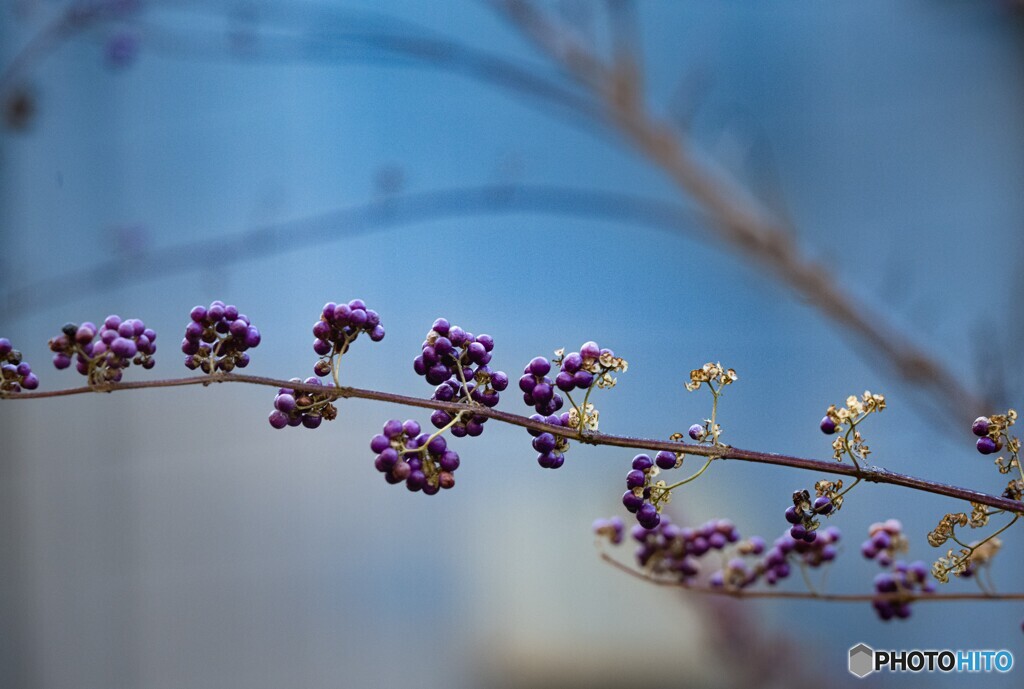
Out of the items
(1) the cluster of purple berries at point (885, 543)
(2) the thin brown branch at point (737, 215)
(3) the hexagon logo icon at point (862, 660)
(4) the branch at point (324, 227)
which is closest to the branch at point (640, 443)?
(1) the cluster of purple berries at point (885, 543)

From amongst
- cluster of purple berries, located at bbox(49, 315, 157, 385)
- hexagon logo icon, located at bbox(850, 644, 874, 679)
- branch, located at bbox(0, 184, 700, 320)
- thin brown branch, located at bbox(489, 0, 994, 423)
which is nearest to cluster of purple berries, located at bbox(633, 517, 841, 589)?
hexagon logo icon, located at bbox(850, 644, 874, 679)

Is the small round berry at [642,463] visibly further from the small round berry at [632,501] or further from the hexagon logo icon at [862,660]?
the hexagon logo icon at [862,660]

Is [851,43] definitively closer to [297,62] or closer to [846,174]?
[846,174]

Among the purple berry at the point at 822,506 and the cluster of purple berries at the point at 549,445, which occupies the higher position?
the cluster of purple berries at the point at 549,445

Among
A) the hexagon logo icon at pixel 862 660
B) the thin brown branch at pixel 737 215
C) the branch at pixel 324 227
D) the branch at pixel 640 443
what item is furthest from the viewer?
the branch at pixel 324 227

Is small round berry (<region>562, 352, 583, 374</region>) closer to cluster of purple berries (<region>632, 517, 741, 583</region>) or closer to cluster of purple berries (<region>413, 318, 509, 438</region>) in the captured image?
cluster of purple berries (<region>413, 318, 509, 438</region>)

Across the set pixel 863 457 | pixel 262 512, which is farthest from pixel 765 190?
pixel 262 512

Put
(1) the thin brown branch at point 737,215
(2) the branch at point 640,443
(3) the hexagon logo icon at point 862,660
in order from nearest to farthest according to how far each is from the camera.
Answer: (2) the branch at point 640,443 < (3) the hexagon logo icon at point 862,660 < (1) the thin brown branch at point 737,215
